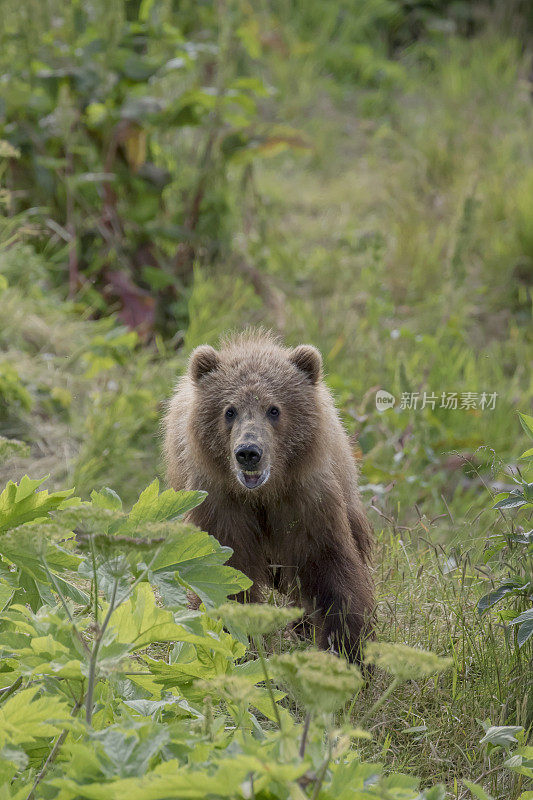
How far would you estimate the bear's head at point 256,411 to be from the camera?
3404 mm

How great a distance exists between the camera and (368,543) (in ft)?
12.3

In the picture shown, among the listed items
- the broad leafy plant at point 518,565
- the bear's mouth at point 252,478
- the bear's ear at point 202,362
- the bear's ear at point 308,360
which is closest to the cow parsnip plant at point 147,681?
the broad leafy plant at point 518,565

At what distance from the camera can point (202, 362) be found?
3.70 m

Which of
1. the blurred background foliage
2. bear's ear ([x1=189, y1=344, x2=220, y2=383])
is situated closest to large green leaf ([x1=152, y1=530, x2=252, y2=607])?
bear's ear ([x1=189, y1=344, x2=220, y2=383])

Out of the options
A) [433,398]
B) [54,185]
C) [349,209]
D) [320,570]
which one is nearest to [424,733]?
[320,570]

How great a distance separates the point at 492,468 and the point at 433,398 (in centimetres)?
258

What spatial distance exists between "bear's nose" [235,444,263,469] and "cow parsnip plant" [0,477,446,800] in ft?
3.14

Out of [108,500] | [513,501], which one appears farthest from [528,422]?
[108,500]

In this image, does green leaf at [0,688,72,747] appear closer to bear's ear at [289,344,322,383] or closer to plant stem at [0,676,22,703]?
plant stem at [0,676,22,703]

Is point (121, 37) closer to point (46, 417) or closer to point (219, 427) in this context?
point (46, 417)

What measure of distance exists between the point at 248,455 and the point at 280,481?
0.24 metres

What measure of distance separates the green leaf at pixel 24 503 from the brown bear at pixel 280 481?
101 cm

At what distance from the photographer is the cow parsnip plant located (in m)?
1.72

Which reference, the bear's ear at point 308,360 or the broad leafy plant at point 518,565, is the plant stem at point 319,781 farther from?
the bear's ear at point 308,360
